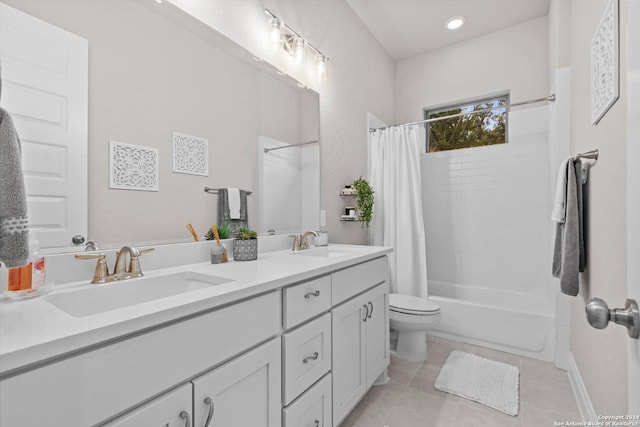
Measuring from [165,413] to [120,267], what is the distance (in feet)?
1.82

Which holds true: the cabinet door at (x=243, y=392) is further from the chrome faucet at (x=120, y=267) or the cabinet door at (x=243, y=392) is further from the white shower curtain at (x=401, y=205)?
the white shower curtain at (x=401, y=205)

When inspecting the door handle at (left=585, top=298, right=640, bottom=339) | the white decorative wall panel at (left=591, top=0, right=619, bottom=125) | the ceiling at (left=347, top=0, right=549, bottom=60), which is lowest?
the door handle at (left=585, top=298, right=640, bottom=339)

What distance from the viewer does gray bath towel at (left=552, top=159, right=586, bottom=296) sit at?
1514mm

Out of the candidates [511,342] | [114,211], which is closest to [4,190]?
[114,211]

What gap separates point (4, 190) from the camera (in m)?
0.62

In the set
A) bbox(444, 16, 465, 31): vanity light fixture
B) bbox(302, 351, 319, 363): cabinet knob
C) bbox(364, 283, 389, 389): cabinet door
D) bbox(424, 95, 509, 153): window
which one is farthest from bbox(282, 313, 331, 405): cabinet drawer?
bbox(444, 16, 465, 31): vanity light fixture

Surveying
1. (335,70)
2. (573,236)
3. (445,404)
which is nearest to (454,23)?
(335,70)

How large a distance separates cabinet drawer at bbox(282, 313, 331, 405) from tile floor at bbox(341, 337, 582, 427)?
0.58m

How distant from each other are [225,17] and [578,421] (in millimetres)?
2704

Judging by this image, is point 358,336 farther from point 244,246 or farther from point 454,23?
point 454,23

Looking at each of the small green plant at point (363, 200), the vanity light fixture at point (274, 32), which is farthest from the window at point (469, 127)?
the vanity light fixture at point (274, 32)

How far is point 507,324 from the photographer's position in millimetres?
2334

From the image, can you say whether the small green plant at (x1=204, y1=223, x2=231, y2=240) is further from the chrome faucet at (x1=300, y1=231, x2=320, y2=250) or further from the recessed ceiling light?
the recessed ceiling light

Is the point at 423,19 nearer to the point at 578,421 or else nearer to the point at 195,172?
the point at 195,172
